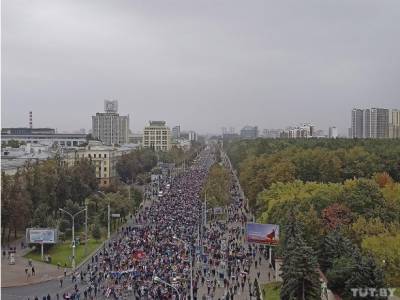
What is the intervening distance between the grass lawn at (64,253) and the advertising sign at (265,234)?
43.7ft

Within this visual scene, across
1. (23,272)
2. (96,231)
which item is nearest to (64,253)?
(96,231)

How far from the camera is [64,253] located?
156 ft

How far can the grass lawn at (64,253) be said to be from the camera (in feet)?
147

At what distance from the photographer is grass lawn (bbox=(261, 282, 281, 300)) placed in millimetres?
32938

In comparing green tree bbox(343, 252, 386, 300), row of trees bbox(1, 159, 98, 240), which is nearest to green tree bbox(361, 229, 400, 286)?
green tree bbox(343, 252, 386, 300)

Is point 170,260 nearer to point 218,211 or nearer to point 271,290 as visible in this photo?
point 271,290

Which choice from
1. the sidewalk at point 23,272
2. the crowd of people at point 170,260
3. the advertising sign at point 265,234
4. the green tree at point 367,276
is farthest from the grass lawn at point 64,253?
the green tree at point 367,276

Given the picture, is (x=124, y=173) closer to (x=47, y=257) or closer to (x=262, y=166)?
(x=262, y=166)

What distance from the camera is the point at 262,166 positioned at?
2945 inches

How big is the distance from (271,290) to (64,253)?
19.6 meters

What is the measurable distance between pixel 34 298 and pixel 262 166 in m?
44.6

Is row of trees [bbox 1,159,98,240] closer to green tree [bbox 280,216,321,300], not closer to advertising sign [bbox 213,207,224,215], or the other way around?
advertising sign [bbox 213,207,224,215]

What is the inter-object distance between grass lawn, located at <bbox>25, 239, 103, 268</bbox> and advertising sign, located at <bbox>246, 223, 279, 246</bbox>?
13.3m

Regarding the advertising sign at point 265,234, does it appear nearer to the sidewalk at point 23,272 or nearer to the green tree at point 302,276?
the green tree at point 302,276
